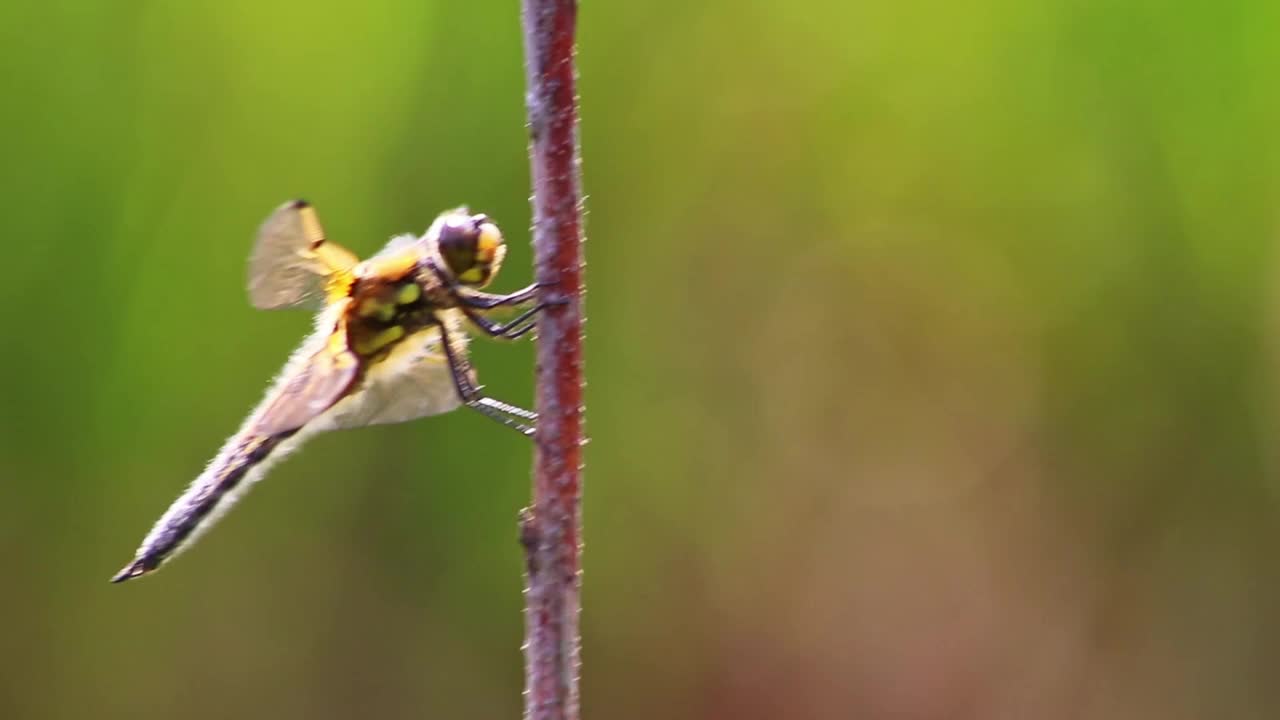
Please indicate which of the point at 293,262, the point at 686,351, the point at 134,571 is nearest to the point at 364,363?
the point at 293,262

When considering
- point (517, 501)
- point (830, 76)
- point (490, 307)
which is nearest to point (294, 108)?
point (517, 501)

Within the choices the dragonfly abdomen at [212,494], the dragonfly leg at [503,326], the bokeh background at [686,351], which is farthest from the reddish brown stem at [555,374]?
the bokeh background at [686,351]

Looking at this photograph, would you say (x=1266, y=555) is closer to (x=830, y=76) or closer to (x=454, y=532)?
(x=830, y=76)

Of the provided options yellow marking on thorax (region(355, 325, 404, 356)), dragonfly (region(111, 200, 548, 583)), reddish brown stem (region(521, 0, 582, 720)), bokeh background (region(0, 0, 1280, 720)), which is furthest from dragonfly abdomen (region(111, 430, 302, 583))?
bokeh background (region(0, 0, 1280, 720))

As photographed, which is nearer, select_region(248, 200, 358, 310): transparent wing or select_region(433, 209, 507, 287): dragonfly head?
select_region(433, 209, 507, 287): dragonfly head

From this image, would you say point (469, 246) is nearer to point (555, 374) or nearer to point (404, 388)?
point (404, 388)

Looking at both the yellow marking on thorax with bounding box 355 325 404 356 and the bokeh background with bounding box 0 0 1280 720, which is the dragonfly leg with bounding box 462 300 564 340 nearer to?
the yellow marking on thorax with bounding box 355 325 404 356

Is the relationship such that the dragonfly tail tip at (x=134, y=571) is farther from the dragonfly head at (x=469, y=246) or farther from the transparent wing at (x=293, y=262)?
the dragonfly head at (x=469, y=246)
